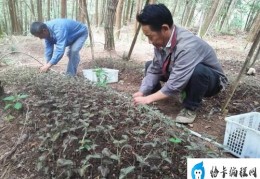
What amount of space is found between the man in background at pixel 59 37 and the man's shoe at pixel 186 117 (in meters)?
2.13

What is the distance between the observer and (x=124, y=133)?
2.06 m

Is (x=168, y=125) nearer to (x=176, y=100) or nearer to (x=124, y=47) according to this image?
(x=176, y=100)

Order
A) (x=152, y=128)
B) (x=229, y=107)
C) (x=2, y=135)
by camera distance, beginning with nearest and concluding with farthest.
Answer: (x=152, y=128), (x=2, y=135), (x=229, y=107)

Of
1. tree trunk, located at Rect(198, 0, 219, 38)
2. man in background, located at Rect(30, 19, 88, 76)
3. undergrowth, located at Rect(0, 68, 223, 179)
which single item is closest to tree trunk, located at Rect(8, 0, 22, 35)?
tree trunk, located at Rect(198, 0, 219, 38)

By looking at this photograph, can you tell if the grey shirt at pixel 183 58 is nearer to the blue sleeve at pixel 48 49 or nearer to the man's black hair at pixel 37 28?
the man's black hair at pixel 37 28

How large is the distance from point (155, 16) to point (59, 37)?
254cm

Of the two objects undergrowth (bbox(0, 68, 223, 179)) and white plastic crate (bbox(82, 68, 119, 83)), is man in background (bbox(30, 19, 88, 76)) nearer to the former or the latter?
white plastic crate (bbox(82, 68, 119, 83))

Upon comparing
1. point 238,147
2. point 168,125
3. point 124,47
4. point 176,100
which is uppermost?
point 168,125

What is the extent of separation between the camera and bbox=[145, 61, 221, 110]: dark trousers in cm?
284

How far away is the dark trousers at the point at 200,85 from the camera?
284 cm

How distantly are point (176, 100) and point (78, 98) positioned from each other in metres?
1.61

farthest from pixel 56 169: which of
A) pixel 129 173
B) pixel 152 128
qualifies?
pixel 152 128

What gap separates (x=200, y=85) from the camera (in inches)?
113

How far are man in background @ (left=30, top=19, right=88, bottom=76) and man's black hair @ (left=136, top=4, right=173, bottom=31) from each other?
2.06m
